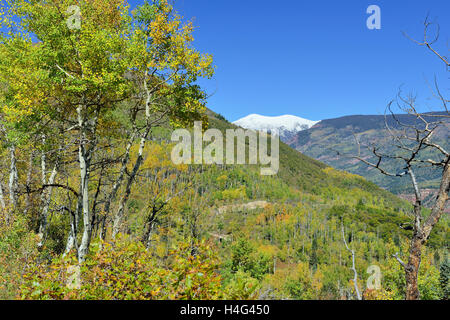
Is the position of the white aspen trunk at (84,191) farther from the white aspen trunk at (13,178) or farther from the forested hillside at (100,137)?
the white aspen trunk at (13,178)

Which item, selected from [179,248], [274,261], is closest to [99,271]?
[179,248]

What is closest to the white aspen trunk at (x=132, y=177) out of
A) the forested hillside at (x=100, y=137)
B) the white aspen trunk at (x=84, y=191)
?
the forested hillside at (x=100, y=137)

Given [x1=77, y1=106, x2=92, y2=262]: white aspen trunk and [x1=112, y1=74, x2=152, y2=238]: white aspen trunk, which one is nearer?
[x1=77, y1=106, x2=92, y2=262]: white aspen trunk

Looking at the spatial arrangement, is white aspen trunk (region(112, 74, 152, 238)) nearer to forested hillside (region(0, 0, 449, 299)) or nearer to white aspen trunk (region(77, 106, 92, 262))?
forested hillside (region(0, 0, 449, 299))

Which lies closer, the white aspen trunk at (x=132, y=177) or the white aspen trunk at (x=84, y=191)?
the white aspen trunk at (x=84, y=191)

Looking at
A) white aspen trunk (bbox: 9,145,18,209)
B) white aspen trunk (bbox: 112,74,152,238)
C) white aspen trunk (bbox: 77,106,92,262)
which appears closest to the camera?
white aspen trunk (bbox: 77,106,92,262)

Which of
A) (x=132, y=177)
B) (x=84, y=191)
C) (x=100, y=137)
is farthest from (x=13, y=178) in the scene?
(x=132, y=177)

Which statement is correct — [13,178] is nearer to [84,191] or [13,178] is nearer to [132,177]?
[84,191]

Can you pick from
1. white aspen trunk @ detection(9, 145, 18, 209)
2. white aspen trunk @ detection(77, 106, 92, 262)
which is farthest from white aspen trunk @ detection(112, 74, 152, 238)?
white aspen trunk @ detection(9, 145, 18, 209)

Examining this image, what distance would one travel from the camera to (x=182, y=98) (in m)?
9.48

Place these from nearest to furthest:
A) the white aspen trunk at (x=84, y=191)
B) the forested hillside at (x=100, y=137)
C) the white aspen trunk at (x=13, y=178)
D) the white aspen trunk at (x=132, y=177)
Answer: the forested hillside at (x=100, y=137) → the white aspen trunk at (x=84, y=191) → the white aspen trunk at (x=132, y=177) → the white aspen trunk at (x=13, y=178)
